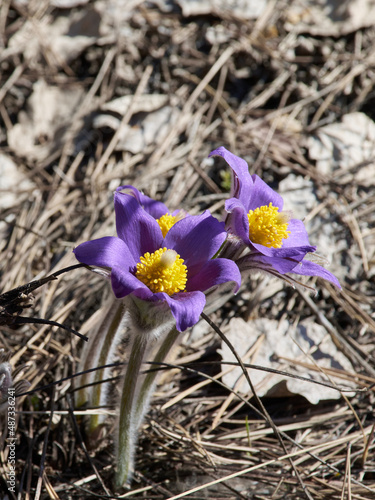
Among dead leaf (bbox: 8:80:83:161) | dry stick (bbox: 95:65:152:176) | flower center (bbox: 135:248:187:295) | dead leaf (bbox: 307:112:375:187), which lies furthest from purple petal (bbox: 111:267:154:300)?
dead leaf (bbox: 307:112:375:187)

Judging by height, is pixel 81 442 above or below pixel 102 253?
below

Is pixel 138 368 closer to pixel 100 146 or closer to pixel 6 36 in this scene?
pixel 100 146

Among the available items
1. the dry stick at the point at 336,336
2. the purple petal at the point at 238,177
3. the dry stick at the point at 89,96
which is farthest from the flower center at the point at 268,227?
the dry stick at the point at 89,96

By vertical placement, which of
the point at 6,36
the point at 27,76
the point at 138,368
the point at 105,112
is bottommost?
the point at 138,368

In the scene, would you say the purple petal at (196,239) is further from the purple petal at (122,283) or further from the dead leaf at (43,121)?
the dead leaf at (43,121)

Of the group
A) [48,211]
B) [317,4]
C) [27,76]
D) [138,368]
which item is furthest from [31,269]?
[317,4]

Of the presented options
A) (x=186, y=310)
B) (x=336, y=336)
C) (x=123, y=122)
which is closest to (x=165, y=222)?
(x=186, y=310)

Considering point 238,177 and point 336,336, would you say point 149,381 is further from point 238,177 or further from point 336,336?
point 336,336
